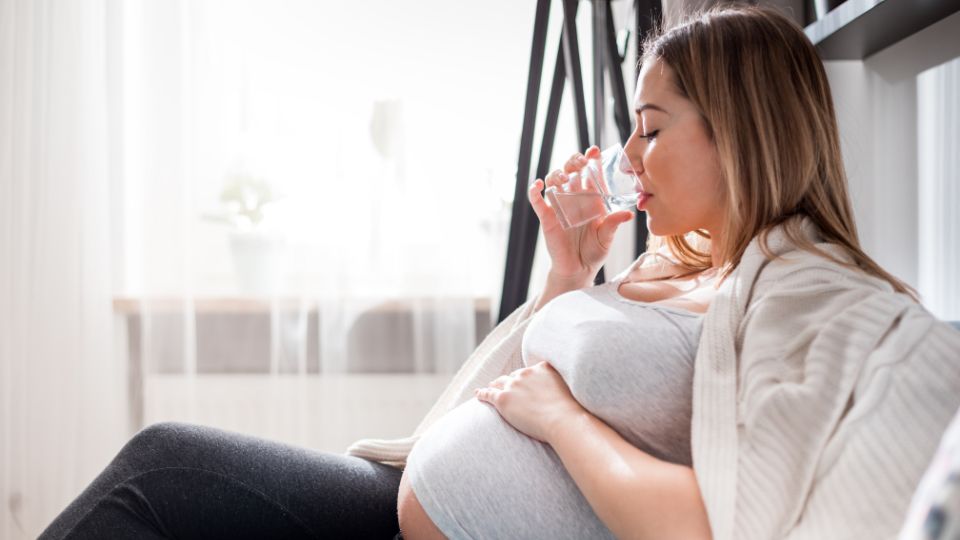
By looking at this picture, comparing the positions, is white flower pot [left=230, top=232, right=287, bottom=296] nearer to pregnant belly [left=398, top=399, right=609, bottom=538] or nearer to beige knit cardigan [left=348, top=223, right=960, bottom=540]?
pregnant belly [left=398, top=399, right=609, bottom=538]

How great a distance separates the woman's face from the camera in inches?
40.4

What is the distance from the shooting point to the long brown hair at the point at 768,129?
97 centimetres

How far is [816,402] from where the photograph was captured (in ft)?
2.43

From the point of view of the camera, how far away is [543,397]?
947 mm

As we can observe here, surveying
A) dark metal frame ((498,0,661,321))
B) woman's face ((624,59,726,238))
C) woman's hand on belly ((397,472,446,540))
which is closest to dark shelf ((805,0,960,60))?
woman's face ((624,59,726,238))

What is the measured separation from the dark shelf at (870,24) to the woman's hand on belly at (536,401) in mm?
634

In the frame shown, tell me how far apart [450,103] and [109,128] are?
0.94 metres

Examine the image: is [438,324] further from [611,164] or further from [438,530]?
[438,530]

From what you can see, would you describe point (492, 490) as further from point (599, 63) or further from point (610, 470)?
point (599, 63)

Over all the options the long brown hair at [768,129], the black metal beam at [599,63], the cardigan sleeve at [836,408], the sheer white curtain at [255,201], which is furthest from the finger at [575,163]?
the sheer white curtain at [255,201]

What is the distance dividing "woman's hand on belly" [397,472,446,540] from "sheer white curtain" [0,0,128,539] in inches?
65.4

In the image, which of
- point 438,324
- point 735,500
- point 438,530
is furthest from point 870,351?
point 438,324

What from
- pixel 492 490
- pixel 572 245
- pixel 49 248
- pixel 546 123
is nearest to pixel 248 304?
pixel 49 248

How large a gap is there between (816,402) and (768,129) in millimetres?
354
